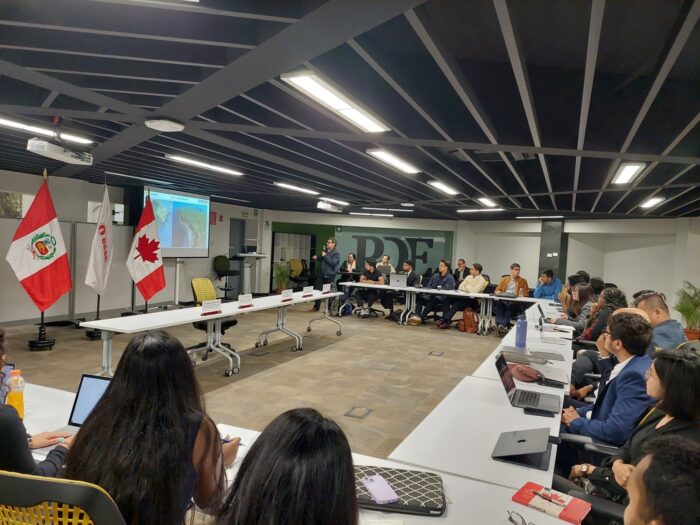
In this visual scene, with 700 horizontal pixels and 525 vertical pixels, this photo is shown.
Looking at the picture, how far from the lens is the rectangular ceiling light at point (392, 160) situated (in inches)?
176

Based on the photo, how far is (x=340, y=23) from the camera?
6.32 feet

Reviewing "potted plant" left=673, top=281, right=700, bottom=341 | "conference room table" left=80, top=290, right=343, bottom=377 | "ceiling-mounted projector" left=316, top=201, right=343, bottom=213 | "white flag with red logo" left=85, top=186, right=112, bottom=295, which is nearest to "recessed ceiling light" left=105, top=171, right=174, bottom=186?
"white flag with red logo" left=85, top=186, right=112, bottom=295

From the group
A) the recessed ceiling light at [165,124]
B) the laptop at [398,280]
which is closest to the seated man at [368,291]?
the laptop at [398,280]

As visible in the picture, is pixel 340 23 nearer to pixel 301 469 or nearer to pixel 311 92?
pixel 311 92

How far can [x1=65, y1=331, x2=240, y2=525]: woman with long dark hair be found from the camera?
1.20 metres

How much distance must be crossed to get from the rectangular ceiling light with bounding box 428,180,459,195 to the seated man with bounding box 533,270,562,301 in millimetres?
2465

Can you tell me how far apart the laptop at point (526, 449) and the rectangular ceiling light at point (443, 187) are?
455 cm

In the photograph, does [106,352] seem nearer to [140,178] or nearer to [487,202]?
[140,178]

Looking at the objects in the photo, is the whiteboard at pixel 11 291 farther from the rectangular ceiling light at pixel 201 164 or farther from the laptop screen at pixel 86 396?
the laptop screen at pixel 86 396

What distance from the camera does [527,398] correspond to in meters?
2.69

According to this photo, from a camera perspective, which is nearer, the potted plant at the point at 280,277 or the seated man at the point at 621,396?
the seated man at the point at 621,396

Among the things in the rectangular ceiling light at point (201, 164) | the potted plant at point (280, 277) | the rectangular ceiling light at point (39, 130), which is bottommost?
the potted plant at point (280, 277)

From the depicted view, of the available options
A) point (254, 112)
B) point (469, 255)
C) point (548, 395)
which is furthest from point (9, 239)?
point (469, 255)

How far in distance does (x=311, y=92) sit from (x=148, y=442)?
222 cm
